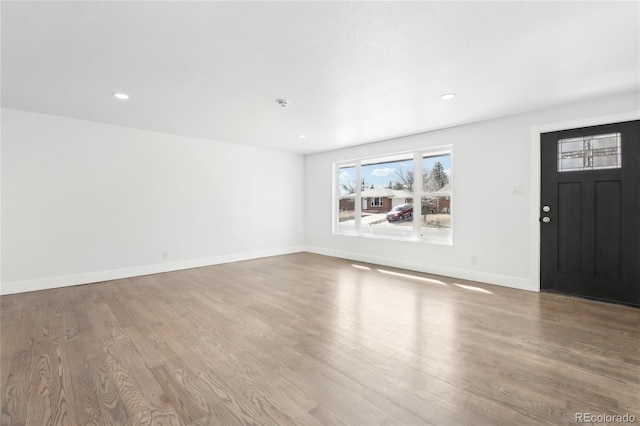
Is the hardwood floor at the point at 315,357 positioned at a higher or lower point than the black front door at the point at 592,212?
lower

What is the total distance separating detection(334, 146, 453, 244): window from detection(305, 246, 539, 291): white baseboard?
0.45 meters

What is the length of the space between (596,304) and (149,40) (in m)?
5.19

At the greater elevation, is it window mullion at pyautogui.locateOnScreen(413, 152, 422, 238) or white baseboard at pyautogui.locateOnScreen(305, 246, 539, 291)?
window mullion at pyautogui.locateOnScreen(413, 152, 422, 238)

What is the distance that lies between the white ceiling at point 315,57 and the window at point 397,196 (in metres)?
1.20

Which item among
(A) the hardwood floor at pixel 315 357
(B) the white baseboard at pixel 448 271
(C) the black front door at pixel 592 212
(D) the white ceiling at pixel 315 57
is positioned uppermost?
(D) the white ceiling at pixel 315 57

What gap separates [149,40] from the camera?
7.11ft

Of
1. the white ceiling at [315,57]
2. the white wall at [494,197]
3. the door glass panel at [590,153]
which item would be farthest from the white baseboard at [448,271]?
the white ceiling at [315,57]

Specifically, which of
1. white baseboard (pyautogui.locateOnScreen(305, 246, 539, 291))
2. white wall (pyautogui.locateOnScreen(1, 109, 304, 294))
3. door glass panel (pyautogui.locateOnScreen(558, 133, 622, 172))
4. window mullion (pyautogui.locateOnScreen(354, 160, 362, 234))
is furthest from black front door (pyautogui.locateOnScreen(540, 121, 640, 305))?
white wall (pyautogui.locateOnScreen(1, 109, 304, 294))

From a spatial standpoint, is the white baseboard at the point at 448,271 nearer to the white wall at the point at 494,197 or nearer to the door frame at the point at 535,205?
the white wall at the point at 494,197

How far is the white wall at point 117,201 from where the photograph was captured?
381 cm

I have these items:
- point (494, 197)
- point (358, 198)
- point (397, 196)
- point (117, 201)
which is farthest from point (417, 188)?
point (117, 201)

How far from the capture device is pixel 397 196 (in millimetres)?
5473

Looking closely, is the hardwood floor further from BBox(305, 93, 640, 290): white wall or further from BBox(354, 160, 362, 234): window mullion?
BBox(354, 160, 362, 234): window mullion

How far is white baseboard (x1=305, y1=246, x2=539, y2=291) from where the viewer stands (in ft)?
12.9
